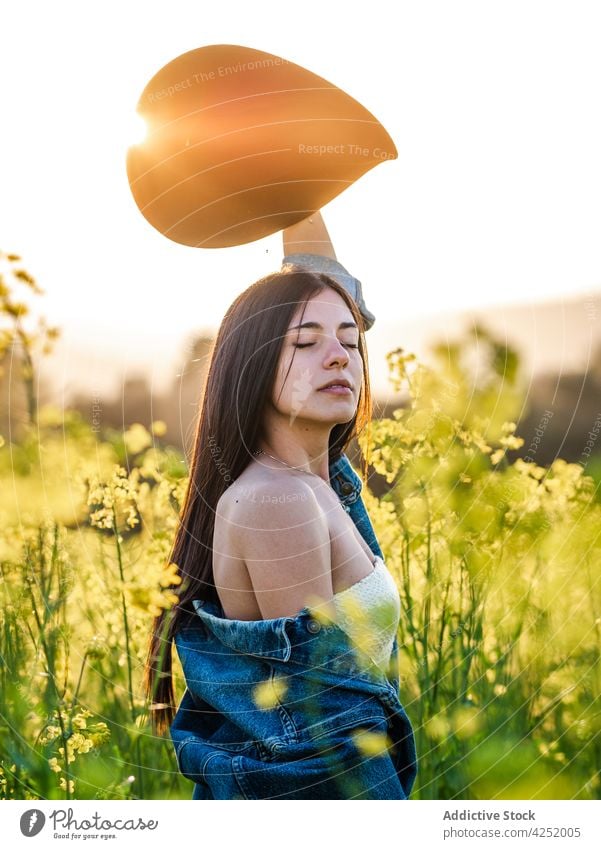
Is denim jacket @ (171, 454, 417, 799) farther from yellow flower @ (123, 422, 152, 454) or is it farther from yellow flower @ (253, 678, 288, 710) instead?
yellow flower @ (123, 422, 152, 454)

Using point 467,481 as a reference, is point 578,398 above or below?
above

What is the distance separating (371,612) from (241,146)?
780 mm

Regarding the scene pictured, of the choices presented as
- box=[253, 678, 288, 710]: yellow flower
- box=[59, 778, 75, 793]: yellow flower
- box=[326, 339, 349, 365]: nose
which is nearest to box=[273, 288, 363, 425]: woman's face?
box=[326, 339, 349, 365]: nose

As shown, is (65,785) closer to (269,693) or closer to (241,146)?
(269,693)

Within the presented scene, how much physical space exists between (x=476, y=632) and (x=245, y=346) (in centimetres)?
75

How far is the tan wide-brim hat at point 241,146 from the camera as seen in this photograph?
1.54m

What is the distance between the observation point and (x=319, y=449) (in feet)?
4.82

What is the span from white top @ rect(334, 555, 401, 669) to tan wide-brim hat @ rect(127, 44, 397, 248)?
2.04 ft

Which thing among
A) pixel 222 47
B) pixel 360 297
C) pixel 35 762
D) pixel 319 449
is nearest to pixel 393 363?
pixel 360 297

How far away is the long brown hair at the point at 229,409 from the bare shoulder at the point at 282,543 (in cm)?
12

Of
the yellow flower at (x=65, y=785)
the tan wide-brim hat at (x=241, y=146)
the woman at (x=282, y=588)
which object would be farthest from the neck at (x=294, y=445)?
the yellow flower at (x=65, y=785)

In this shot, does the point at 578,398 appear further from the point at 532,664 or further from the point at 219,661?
the point at 219,661

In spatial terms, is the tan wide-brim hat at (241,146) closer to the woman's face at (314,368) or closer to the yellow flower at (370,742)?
the woman's face at (314,368)

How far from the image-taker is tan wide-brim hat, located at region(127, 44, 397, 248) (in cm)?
154
